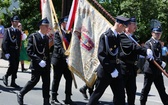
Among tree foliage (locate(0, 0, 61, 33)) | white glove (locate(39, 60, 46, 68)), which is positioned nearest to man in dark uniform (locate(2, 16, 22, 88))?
white glove (locate(39, 60, 46, 68))

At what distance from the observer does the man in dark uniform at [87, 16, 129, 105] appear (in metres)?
5.70

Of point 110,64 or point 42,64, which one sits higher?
point 110,64

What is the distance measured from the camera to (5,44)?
9.11 metres

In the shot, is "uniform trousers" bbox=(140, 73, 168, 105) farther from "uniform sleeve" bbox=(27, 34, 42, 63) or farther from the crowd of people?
"uniform sleeve" bbox=(27, 34, 42, 63)

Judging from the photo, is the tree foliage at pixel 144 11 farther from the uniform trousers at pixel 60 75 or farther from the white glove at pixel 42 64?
the white glove at pixel 42 64

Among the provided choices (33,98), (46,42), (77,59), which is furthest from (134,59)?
(33,98)

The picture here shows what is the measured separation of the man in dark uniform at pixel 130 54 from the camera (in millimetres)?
6543

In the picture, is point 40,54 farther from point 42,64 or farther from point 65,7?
point 65,7

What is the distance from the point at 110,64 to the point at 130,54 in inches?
41.4

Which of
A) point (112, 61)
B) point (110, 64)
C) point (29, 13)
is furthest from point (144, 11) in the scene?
point (110, 64)

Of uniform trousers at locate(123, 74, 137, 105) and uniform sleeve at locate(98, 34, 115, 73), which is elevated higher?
uniform sleeve at locate(98, 34, 115, 73)

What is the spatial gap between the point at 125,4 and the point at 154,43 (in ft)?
42.5

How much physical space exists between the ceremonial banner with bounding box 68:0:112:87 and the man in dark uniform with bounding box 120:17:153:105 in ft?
2.35

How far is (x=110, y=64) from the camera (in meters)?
5.70
